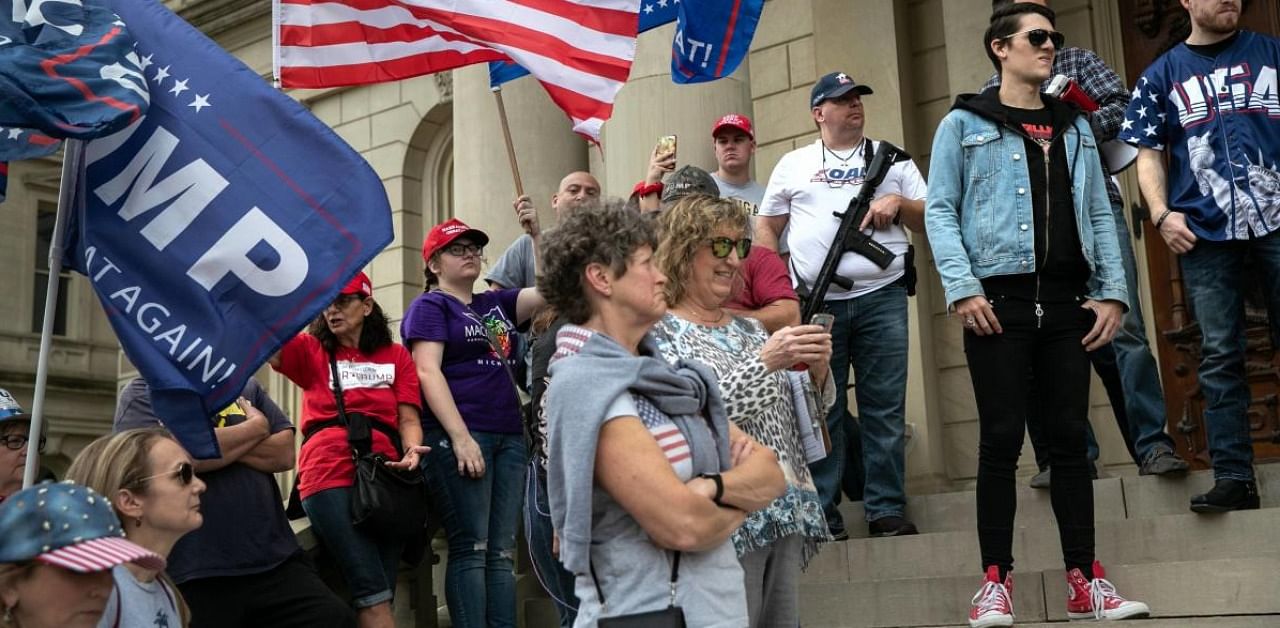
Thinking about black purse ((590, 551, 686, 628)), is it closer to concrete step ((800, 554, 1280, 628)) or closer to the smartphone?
concrete step ((800, 554, 1280, 628))

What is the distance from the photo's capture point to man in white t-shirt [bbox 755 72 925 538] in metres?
7.17

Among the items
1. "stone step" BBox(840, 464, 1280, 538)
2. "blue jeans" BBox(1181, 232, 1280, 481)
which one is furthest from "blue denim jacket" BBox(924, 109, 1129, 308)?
"stone step" BBox(840, 464, 1280, 538)

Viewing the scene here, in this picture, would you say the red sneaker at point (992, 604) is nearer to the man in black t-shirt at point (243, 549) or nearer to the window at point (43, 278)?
the man in black t-shirt at point (243, 549)

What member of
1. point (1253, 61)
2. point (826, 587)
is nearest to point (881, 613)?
point (826, 587)

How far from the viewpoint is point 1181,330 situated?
379 inches

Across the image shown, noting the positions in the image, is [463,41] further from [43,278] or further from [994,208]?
[43,278]

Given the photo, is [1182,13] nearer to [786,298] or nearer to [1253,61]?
[1253,61]

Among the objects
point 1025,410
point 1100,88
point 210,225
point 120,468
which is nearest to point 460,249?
point 210,225

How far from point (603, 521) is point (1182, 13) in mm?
7605

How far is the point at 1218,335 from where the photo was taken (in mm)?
6176

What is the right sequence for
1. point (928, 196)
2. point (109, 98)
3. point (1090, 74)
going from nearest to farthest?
1. point (109, 98)
2. point (928, 196)
3. point (1090, 74)

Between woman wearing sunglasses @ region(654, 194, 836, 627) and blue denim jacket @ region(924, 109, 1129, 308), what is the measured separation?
1.35 m

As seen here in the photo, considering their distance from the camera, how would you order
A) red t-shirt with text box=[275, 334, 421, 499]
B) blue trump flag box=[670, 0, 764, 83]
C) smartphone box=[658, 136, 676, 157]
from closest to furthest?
red t-shirt with text box=[275, 334, 421, 499] < smartphone box=[658, 136, 676, 157] < blue trump flag box=[670, 0, 764, 83]

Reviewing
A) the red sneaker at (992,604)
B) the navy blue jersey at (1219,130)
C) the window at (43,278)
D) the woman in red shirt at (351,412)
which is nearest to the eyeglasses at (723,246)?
the red sneaker at (992,604)
